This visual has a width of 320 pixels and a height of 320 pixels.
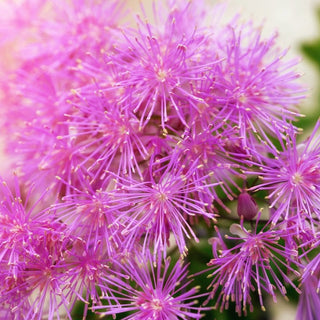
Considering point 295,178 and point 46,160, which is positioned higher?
point 295,178

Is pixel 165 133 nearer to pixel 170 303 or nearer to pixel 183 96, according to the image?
pixel 183 96

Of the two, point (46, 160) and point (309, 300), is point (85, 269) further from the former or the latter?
point (309, 300)

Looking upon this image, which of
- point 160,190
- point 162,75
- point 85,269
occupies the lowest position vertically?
point 85,269

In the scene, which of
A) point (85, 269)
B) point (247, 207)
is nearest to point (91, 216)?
point (85, 269)

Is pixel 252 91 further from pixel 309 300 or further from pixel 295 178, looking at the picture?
pixel 309 300

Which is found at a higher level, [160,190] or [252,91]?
[252,91]

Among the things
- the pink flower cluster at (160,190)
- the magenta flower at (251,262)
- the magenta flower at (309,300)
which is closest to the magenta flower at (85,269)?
the pink flower cluster at (160,190)

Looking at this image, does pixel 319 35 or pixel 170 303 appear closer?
pixel 170 303

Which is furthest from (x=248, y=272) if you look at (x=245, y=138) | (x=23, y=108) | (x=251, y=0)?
(x=251, y=0)
